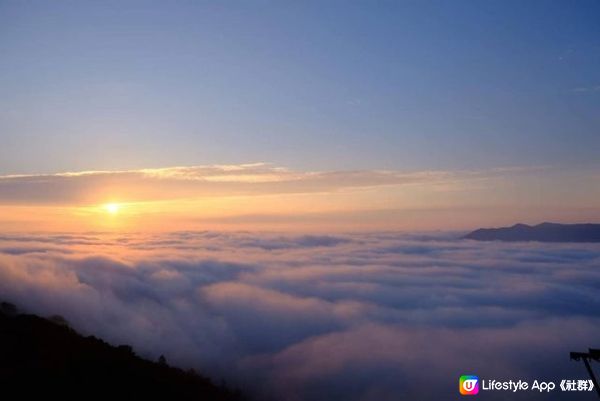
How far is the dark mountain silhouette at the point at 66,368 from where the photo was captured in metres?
31.3

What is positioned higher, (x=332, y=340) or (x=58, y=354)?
(x=58, y=354)

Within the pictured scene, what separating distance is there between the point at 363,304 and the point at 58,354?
4779 inches

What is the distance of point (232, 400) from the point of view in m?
60.7

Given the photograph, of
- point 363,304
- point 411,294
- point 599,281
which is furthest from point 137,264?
point 599,281

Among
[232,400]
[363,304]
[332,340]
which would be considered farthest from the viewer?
[363,304]

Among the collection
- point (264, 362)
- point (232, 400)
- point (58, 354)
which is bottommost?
point (264, 362)

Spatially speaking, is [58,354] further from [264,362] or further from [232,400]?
[264,362]

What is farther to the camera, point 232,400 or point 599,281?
point 599,281

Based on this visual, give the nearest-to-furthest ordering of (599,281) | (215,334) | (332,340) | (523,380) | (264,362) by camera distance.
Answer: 1. (523,380)
2. (264,362)
3. (332,340)
4. (215,334)
5. (599,281)

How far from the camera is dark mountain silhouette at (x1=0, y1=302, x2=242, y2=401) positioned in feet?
103

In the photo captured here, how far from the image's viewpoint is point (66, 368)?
1362 inches

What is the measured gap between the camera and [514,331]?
11794 centimetres

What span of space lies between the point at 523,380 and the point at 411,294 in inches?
2889

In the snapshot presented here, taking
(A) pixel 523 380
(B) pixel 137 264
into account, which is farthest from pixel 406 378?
(B) pixel 137 264
